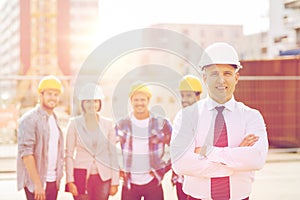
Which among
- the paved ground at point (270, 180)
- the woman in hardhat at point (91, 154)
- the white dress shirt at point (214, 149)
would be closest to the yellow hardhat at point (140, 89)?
the woman in hardhat at point (91, 154)

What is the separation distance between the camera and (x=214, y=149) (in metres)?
2.56

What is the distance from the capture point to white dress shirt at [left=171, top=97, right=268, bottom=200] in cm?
257

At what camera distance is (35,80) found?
10.4 m

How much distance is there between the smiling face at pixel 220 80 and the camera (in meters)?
2.58

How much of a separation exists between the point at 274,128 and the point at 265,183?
440cm

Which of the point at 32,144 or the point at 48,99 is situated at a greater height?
the point at 48,99

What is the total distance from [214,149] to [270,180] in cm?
649

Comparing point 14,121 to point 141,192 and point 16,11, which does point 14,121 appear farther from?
point 16,11

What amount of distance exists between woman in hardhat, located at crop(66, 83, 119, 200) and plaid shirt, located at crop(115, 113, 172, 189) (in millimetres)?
146

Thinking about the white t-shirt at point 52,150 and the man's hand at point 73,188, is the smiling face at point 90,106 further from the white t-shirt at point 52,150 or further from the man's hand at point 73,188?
the man's hand at point 73,188

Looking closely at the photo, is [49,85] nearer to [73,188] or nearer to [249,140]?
[73,188]

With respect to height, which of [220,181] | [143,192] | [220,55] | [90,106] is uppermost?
[220,55]

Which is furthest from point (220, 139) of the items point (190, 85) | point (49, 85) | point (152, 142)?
point (49, 85)

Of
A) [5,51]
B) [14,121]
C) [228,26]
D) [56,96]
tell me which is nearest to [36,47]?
[5,51]
